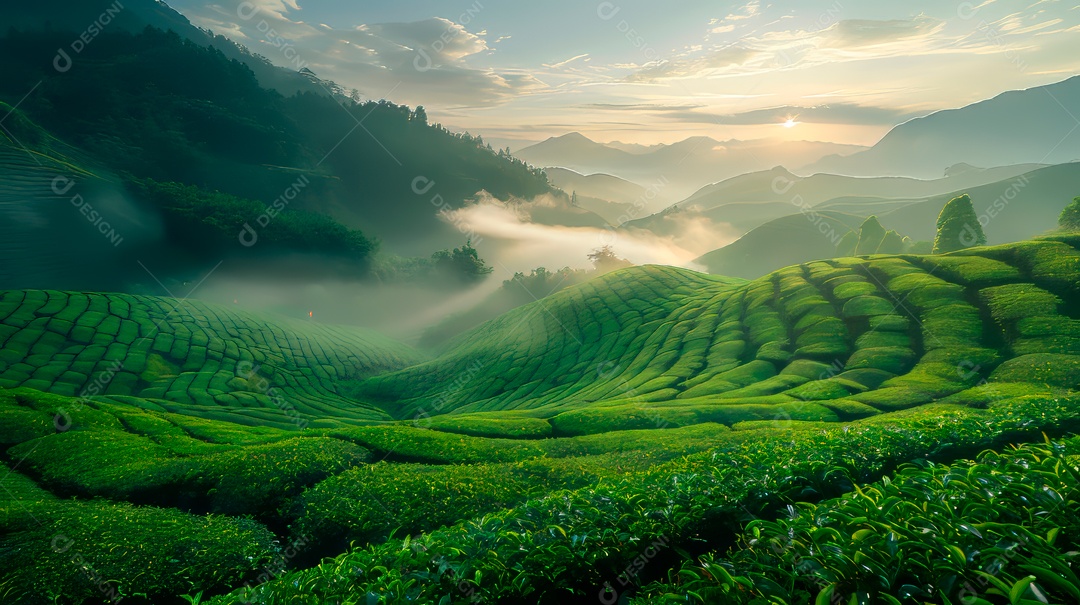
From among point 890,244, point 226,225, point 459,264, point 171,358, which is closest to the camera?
point 171,358

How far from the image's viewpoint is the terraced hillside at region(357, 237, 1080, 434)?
24.8 meters

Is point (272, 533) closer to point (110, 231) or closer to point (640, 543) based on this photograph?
point (640, 543)

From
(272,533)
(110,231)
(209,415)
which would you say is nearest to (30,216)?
(110,231)

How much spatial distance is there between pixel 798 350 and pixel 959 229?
35188 mm

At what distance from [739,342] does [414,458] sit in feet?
100

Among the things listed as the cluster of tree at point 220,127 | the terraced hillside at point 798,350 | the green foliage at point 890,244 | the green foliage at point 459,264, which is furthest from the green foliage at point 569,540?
the cluster of tree at point 220,127

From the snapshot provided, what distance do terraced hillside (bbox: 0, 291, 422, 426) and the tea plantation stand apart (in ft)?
1.05

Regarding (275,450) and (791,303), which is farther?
(791,303)

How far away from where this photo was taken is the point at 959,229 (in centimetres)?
5259

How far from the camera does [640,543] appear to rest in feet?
19.5

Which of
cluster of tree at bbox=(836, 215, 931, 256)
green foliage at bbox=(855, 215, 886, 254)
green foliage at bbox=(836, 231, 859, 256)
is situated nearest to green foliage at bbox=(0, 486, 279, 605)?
cluster of tree at bbox=(836, 215, 931, 256)

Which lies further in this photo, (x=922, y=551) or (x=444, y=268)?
(x=444, y=268)

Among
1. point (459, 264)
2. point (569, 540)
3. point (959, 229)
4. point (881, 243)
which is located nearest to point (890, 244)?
point (881, 243)

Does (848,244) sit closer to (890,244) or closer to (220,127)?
(890,244)
